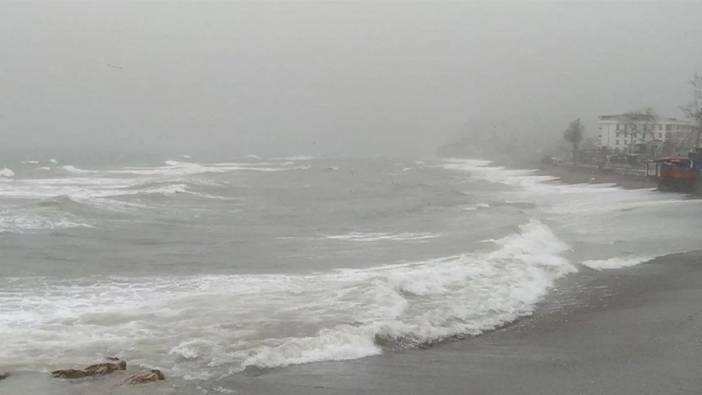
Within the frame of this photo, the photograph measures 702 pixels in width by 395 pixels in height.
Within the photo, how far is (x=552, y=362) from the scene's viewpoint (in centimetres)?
834

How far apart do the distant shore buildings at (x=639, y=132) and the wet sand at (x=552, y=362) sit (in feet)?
273

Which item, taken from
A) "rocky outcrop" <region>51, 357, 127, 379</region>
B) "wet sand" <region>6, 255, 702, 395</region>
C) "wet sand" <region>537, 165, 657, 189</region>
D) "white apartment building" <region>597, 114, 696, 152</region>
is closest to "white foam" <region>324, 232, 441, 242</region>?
"wet sand" <region>6, 255, 702, 395</region>

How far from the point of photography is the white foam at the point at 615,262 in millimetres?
15797

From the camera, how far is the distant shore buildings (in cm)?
9461

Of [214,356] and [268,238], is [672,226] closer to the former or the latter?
[268,238]

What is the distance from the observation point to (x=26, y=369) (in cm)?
816

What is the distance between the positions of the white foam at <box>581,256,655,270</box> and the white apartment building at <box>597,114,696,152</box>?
9802 cm

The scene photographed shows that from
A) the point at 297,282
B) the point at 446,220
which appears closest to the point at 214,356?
the point at 297,282

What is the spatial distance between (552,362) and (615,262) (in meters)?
8.93

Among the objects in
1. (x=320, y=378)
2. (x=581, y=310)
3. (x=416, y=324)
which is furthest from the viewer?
(x=581, y=310)

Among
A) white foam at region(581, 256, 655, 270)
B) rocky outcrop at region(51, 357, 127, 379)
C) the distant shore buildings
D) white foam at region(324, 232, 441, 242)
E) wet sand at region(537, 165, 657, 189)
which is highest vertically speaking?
the distant shore buildings

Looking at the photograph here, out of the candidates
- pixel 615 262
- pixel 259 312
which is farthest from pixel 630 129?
pixel 259 312

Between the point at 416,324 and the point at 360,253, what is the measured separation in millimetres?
8185

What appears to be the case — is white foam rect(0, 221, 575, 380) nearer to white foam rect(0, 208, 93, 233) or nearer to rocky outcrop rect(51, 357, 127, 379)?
rocky outcrop rect(51, 357, 127, 379)
